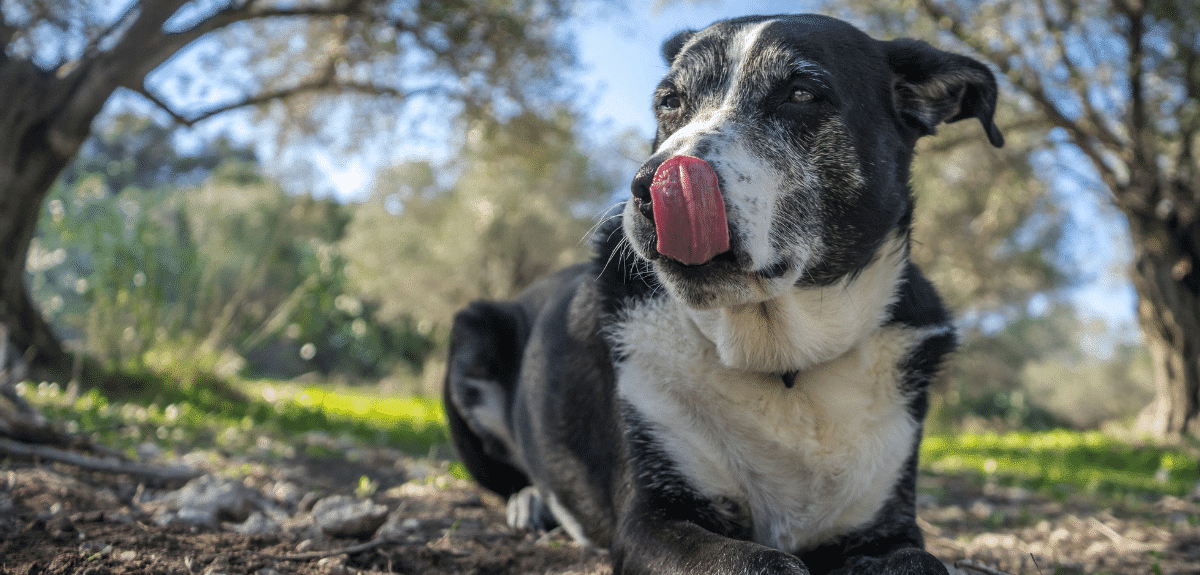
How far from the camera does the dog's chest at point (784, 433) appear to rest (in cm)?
202

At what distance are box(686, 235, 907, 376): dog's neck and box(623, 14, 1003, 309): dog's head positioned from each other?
0.06 metres

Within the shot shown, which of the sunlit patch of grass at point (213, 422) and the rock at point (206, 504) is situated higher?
the rock at point (206, 504)

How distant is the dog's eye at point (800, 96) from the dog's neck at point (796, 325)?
515mm

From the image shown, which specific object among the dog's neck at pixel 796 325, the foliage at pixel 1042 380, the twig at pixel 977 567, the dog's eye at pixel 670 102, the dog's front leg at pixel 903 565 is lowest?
the foliage at pixel 1042 380

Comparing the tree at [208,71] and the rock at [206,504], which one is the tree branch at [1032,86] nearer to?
the tree at [208,71]

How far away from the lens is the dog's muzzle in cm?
160

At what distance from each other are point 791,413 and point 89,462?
2728mm

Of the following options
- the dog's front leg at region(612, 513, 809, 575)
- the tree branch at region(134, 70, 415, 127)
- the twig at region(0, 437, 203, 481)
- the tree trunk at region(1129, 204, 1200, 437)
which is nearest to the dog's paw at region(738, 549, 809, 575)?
the dog's front leg at region(612, 513, 809, 575)

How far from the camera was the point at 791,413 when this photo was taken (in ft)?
6.65

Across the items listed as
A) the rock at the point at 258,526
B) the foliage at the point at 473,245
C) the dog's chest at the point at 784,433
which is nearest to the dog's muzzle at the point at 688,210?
the dog's chest at the point at 784,433

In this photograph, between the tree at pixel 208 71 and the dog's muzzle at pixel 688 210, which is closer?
the dog's muzzle at pixel 688 210

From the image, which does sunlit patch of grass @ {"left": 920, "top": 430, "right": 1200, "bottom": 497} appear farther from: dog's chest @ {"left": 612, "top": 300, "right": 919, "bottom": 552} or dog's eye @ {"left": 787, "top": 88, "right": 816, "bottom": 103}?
dog's eye @ {"left": 787, "top": 88, "right": 816, "bottom": 103}

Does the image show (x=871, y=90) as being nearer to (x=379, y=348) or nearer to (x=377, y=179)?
(x=377, y=179)

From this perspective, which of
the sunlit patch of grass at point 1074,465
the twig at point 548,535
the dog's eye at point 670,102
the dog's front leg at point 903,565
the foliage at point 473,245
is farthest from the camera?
Answer: the foliage at point 473,245
